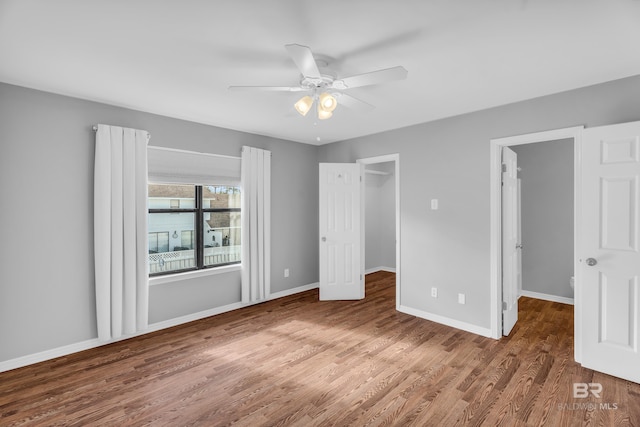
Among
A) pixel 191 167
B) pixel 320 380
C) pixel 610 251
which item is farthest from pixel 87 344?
pixel 610 251

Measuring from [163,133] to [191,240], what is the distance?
4.45 feet

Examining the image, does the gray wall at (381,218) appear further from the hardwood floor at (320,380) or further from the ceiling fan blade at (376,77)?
the ceiling fan blade at (376,77)

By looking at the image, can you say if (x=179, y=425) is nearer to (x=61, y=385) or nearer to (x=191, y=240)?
(x=61, y=385)

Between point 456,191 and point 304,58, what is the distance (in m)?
2.58

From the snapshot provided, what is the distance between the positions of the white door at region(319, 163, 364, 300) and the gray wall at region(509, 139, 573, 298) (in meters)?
2.60

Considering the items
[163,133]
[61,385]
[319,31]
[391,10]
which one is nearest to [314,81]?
[319,31]

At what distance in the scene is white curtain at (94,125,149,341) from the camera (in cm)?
304

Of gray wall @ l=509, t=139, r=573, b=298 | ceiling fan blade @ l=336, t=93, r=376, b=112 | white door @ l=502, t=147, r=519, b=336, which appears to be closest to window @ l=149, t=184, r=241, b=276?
ceiling fan blade @ l=336, t=93, r=376, b=112

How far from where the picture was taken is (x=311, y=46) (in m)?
2.01

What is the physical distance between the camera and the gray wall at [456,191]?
293cm

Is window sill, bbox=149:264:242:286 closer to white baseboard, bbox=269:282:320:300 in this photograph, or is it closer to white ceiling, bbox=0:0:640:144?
white baseboard, bbox=269:282:320:300

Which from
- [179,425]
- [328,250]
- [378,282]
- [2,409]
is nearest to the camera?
[179,425]

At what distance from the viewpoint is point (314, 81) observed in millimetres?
2188

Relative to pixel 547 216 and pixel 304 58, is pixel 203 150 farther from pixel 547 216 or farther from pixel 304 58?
pixel 547 216
